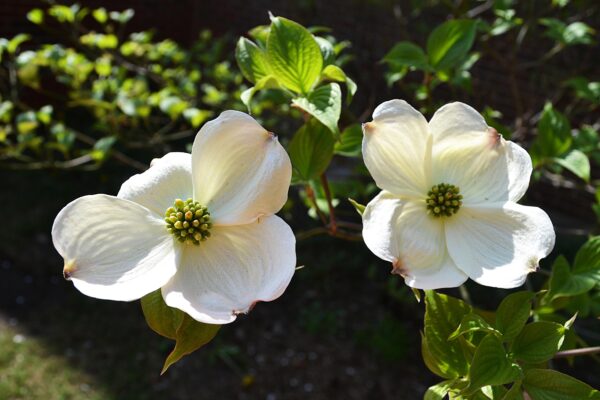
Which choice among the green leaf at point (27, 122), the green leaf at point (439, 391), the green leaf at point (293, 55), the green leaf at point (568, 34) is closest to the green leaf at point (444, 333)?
the green leaf at point (439, 391)

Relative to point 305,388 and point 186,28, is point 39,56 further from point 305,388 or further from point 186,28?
point 186,28

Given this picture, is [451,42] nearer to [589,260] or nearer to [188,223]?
[589,260]

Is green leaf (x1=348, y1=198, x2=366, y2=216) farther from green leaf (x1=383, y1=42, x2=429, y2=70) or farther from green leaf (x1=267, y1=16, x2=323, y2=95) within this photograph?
green leaf (x1=383, y1=42, x2=429, y2=70)

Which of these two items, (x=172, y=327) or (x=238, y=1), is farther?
(x=238, y=1)

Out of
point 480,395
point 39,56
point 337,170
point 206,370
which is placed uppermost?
point 480,395

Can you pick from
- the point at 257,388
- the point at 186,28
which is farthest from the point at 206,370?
the point at 186,28

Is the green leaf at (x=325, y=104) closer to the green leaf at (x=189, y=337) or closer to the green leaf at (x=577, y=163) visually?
the green leaf at (x=189, y=337)

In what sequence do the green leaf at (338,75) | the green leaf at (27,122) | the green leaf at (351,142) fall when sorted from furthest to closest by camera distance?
the green leaf at (27,122) → the green leaf at (351,142) → the green leaf at (338,75)

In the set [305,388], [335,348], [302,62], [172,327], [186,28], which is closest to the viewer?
[172,327]

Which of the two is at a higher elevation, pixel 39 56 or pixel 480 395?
pixel 480 395
